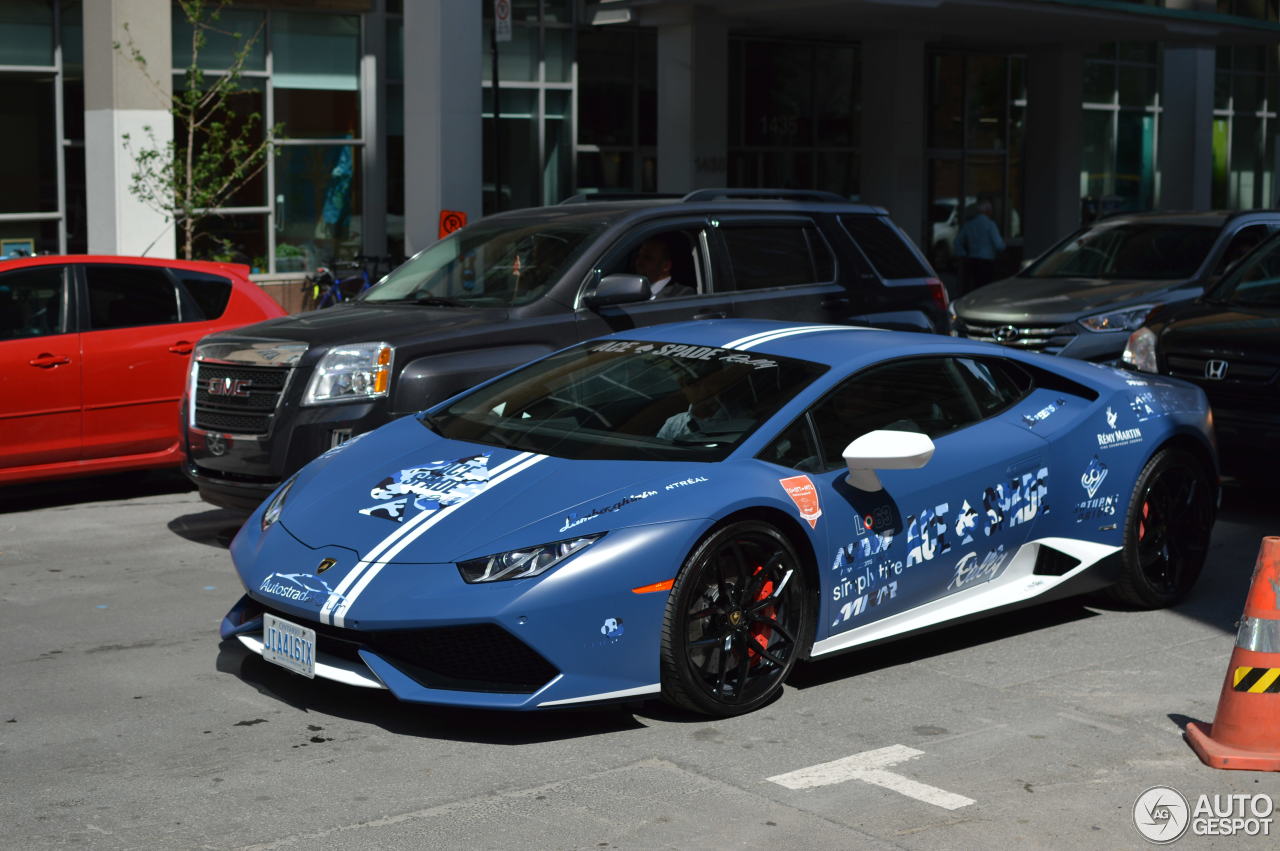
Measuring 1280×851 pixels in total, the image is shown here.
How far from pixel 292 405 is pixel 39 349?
7.69 ft

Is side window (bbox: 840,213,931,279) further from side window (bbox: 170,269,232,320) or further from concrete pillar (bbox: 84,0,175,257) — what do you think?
concrete pillar (bbox: 84,0,175,257)

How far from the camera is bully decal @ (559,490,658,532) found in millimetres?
5641

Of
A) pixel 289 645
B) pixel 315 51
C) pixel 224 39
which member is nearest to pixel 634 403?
pixel 289 645

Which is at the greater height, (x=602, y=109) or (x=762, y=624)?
(x=602, y=109)

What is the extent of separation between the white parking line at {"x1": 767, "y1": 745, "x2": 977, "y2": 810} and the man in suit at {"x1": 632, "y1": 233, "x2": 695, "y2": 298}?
449 centimetres

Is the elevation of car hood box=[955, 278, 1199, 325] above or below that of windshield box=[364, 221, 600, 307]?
below

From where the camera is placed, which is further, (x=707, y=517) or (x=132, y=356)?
(x=132, y=356)

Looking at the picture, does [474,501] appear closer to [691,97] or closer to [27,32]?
[27,32]

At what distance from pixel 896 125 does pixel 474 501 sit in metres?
20.1

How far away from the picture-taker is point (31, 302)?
10078 mm

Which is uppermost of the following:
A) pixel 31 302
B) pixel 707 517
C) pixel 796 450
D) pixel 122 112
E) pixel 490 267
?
pixel 122 112

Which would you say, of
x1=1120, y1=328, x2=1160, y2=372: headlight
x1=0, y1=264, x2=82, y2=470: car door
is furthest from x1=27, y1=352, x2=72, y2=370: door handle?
x1=1120, y1=328, x2=1160, y2=372: headlight

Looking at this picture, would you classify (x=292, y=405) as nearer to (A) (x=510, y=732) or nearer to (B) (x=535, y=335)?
(B) (x=535, y=335)

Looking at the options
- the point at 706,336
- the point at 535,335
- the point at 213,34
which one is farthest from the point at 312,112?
the point at 706,336
